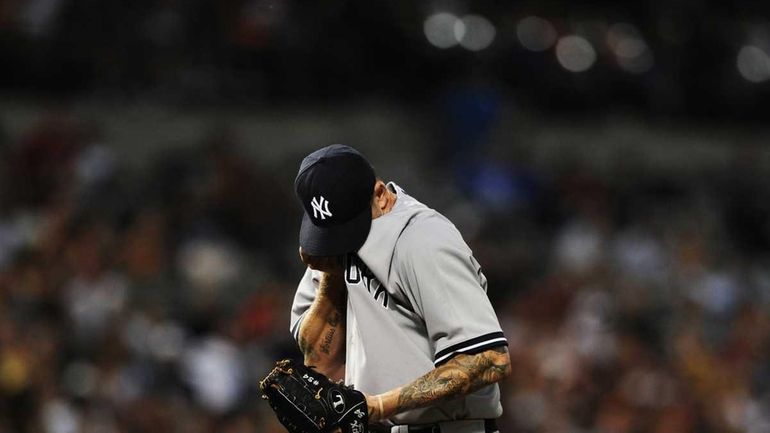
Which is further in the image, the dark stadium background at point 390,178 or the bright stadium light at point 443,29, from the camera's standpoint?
the bright stadium light at point 443,29

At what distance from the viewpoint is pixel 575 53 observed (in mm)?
14047

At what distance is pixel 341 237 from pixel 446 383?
20.4 inches

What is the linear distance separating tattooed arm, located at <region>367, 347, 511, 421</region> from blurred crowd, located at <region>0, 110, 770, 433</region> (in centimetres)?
428

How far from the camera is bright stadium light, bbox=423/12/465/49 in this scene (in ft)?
43.3

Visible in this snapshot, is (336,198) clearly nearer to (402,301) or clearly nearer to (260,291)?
(402,301)

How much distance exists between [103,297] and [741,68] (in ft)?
28.2

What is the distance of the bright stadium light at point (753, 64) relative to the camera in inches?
579

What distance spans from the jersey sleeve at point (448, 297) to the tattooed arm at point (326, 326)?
0.39 meters

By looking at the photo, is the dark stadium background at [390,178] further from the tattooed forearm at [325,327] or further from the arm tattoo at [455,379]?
the arm tattoo at [455,379]

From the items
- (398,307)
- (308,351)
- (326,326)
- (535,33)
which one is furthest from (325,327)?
(535,33)

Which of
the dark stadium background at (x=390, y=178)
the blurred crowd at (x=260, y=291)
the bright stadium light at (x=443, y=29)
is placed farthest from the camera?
the bright stadium light at (x=443, y=29)

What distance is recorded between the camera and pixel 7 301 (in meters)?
8.17

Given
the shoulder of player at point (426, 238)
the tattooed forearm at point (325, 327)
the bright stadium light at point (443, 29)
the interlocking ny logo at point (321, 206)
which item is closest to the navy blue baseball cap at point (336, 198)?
the interlocking ny logo at point (321, 206)

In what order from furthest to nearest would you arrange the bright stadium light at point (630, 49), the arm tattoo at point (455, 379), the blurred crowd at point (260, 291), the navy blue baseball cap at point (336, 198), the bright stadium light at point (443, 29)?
the bright stadium light at point (630, 49), the bright stadium light at point (443, 29), the blurred crowd at point (260, 291), the navy blue baseball cap at point (336, 198), the arm tattoo at point (455, 379)
